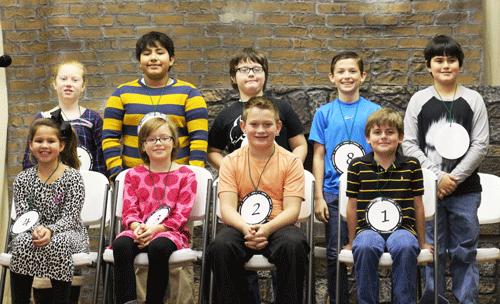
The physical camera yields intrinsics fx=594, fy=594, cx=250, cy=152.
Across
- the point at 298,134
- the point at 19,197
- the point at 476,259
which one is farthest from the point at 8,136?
the point at 476,259

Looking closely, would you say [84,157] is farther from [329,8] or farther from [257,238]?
[329,8]

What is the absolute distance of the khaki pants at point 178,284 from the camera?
9.59 feet

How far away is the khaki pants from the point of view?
9.59 feet

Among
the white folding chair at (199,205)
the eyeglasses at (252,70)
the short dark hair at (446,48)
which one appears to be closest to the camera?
the white folding chair at (199,205)

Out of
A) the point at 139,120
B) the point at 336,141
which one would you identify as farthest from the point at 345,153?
the point at 139,120

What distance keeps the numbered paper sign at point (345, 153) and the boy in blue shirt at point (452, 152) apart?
235 mm

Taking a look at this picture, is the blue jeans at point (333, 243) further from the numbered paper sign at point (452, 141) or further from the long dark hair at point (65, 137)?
the long dark hair at point (65, 137)

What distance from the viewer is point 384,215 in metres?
2.55

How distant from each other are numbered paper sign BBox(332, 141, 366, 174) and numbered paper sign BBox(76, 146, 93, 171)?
1.27m

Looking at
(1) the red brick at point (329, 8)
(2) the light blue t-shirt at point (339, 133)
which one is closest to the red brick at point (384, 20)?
(1) the red brick at point (329, 8)

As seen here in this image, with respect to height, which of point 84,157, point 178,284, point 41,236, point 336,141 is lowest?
point 178,284

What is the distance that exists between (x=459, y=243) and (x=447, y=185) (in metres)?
0.29

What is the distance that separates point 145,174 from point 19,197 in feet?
1.95

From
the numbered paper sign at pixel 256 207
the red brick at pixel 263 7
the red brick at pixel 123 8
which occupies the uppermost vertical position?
the red brick at pixel 263 7
